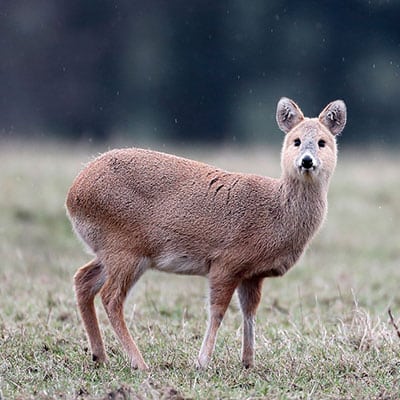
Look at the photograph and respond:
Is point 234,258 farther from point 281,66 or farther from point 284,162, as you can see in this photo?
point 281,66

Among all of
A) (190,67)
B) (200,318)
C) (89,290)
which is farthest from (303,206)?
(190,67)

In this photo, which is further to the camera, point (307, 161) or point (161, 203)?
point (161, 203)

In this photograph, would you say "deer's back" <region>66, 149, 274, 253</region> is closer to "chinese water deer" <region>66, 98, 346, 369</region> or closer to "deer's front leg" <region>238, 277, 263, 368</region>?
"chinese water deer" <region>66, 98, 346, 369</region>

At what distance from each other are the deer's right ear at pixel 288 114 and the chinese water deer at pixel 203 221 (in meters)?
0.15

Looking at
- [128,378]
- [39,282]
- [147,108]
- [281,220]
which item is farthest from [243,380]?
[147,108]

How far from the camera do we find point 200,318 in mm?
9297

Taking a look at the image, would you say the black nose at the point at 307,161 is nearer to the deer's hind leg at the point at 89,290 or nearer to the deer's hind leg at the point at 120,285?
the deer's hind leg at the point at 120,285

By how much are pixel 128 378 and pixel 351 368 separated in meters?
1.48

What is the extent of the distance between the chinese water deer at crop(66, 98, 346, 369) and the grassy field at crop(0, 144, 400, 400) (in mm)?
410

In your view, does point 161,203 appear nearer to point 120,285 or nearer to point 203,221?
point 203,221

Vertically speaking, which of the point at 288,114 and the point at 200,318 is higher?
the point at 288,114

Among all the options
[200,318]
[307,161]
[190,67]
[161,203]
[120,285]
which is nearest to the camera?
[307,161]

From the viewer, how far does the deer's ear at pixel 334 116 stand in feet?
25.4

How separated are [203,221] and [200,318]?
1.93 meters
